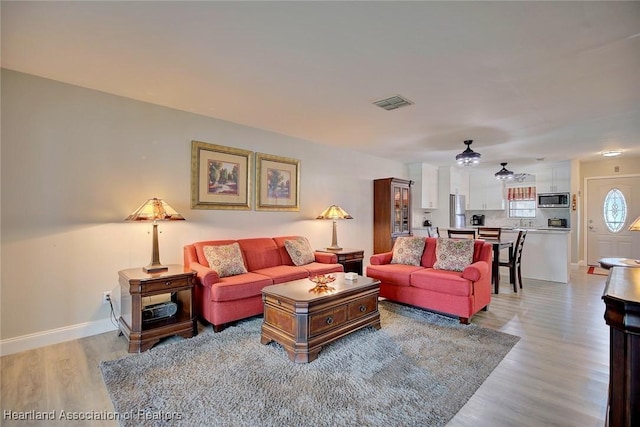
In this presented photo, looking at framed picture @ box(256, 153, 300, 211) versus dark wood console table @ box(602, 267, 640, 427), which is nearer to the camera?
dark wood console table @ box(602, 267, 640, 427)

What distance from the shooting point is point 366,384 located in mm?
2148

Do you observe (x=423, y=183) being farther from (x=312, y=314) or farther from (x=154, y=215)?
(x=154, y=215)

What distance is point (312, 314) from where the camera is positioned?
8.38 ft

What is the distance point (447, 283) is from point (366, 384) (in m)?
1.76

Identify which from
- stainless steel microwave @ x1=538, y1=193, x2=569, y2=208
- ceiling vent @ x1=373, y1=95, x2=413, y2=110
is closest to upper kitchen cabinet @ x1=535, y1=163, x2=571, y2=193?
stainless steel microwave @ x1=538, y1=193, x2=569, y2=208

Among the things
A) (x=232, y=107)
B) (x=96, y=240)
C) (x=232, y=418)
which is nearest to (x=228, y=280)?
(x=96, y=240)

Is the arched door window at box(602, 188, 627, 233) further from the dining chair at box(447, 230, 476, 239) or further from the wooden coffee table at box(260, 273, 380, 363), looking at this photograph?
the wooden coffee table at box(260, 273, 380, 363)

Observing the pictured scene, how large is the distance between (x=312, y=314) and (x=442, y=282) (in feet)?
5.73

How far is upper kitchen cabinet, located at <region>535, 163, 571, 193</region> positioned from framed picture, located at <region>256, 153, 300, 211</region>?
6227mm

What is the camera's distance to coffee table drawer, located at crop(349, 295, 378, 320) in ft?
9.64

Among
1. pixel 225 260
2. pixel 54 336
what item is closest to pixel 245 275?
Answer: pixel 225 260

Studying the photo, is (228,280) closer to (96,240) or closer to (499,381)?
(96,240)

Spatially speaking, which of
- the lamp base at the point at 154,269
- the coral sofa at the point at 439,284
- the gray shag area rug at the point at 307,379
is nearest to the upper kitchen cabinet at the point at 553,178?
the coral sofa at the point at 439,284

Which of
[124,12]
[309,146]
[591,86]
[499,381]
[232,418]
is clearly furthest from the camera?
[309,146]
